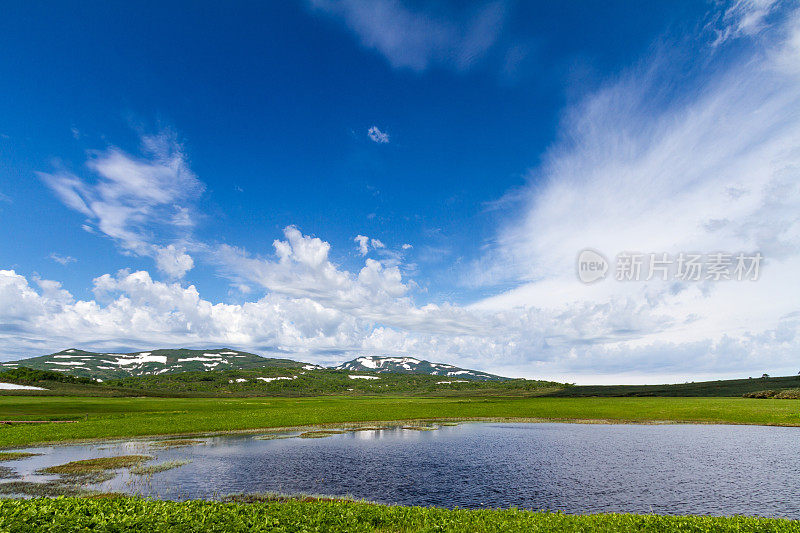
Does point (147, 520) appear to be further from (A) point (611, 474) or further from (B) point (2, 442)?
(B) point (2, 442)

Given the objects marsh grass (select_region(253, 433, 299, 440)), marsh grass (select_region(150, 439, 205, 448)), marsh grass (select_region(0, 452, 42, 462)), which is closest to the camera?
marsh grass (select_region(0, 452, 42, 462))

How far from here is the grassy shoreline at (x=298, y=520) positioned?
660 inches

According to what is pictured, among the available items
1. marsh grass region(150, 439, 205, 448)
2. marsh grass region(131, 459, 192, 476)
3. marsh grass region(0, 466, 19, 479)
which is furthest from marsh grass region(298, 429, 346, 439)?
marsh grass region(0, 466, 19, 479)

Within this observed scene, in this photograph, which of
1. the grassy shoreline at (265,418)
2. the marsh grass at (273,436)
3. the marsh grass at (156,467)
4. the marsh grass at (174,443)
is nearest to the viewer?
the marsh grass at (156,467)

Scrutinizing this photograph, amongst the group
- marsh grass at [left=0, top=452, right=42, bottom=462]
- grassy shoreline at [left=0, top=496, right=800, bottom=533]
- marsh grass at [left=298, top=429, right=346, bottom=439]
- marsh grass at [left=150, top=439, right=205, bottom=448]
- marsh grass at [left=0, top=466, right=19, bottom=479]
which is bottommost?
marsh grass at [left=298, top=429, right=346, bottom=439]

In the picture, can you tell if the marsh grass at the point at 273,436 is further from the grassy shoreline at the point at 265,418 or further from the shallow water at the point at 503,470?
the grassy shoreline at the point at 265,418

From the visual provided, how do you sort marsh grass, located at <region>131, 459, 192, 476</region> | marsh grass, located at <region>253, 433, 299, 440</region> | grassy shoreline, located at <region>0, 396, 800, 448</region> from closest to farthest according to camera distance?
marsh grass, located at <region>131, 459, 192, 476</region> → grassy shoreline, located at <region>0, 396, 800, 448</region> → marsh grass, located at <region>253, 433, 299, 440</region>

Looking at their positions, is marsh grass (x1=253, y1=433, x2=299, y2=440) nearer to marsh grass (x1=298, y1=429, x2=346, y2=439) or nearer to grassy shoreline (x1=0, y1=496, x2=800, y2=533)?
marsh grass (x1=298, y1=429, x2=346, y2=439)

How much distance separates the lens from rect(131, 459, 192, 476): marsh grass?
3903cm

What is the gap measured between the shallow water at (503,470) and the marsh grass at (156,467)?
46.7 inches

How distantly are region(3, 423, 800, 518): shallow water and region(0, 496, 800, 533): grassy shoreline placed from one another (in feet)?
30.0

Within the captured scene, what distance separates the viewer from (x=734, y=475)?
128 ft

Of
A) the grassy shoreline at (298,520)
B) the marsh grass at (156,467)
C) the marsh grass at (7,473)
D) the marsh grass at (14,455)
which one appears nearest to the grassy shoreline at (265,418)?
the marsh grass at (14,455)

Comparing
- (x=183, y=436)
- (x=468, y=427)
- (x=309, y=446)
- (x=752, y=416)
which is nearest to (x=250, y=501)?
(x=309, y=446)
